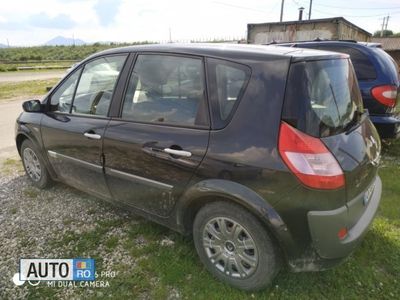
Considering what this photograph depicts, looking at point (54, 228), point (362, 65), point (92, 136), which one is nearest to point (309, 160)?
point (92, 136)

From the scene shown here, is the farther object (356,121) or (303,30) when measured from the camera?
(303,30)

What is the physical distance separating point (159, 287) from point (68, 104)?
212 centimetres

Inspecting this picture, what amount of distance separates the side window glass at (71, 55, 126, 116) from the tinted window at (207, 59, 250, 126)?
1.04 m

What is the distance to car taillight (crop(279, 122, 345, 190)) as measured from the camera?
6.26 ft

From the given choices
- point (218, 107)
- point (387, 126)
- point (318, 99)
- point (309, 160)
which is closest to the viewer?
point (309, 160)

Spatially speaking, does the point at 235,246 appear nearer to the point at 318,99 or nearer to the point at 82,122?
the point at 318,99

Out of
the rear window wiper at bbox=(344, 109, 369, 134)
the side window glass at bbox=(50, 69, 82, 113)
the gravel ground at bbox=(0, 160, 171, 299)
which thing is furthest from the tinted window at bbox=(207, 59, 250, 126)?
the side window glass at bbox=(50, 69, 82, 113)

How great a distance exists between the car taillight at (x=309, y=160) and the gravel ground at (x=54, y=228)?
1.56 metres

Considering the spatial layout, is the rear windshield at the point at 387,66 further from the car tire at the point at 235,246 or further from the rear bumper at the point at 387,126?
the car tire at the point at 235,246

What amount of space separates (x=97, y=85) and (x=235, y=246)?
206 centimetres

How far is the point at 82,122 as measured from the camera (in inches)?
122

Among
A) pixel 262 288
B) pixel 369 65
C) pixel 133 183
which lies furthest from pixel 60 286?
pixel 369 65

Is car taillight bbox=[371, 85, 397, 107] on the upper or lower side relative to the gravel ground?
upper

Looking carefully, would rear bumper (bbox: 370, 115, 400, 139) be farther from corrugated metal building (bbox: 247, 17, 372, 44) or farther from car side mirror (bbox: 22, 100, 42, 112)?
corrugated metal building (bbox: 247, 17, 372, 44)
